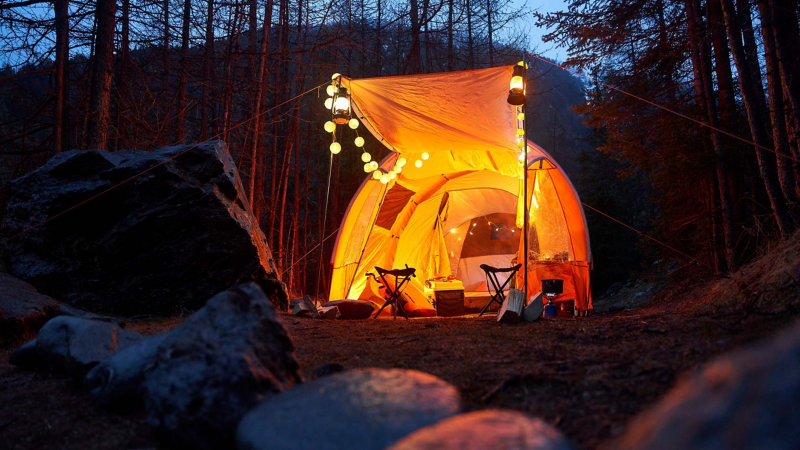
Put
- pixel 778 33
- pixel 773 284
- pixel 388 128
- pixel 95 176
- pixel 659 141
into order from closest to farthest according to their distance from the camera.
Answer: pixel 773 284 → pixel 778 33 → pixel 95 176 → pixel 388 128 → pixel 659 141

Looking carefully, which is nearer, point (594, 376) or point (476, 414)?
point (476, 414)

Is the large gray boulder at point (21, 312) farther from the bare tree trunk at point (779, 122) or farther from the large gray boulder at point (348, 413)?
the bare tree trunk at point (779, 122)

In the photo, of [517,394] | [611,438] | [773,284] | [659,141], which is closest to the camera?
[611,438]

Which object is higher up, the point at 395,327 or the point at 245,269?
the point at 245,269

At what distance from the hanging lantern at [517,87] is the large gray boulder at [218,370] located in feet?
11.8

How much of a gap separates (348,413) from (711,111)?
7.18m

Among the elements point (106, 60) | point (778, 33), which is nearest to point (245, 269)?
point (106, 60)

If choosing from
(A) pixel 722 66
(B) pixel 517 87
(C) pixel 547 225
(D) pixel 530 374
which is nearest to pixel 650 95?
(A) pixel 722 66

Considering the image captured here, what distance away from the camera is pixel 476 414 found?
157 cm

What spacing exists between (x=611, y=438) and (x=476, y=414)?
41 cm

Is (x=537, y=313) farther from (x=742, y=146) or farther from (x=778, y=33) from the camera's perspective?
(x=742, y=146)

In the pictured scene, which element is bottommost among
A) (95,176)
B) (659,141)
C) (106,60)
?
(95,176)

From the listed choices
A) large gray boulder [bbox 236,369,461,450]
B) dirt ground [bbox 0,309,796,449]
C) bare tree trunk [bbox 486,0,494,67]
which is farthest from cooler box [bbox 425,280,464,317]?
bare tree trunk [bbox 486,0,494,67]

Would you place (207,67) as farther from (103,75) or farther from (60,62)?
(103,75)
